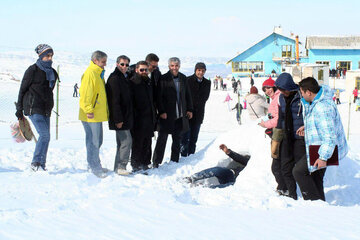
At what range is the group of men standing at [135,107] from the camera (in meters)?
5.27

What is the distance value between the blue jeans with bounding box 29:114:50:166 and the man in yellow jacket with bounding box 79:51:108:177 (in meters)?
0.46

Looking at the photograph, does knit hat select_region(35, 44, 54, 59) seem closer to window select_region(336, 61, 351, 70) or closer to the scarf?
the scarf

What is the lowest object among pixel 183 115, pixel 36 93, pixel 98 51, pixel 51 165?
pixel 51 165

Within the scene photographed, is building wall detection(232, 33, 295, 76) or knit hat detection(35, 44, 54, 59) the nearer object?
knit hat detection(35, 44, 54, 59)

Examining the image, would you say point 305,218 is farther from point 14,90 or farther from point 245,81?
point 245,81

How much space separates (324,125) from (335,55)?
140 feet

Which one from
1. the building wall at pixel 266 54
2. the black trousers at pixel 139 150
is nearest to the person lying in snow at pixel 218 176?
the black trousers at pixel 139 150

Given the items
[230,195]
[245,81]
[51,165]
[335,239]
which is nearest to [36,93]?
[51,165]

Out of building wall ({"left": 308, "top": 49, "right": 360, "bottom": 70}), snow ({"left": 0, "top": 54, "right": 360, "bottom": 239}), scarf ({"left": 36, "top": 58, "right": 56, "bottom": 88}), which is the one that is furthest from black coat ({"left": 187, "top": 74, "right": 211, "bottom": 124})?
building wall ({"left": 308, "top": 49, "right": 360, "bottom": 70})

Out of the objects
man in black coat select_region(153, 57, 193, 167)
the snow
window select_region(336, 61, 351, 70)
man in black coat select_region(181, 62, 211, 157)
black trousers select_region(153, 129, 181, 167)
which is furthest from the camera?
window select_region(336, 61, 351, 70)

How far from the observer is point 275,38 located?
151ft

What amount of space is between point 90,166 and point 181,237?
298 centimetres

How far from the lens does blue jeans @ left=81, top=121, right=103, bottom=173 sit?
17.5 ft

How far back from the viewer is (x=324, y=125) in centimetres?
378
